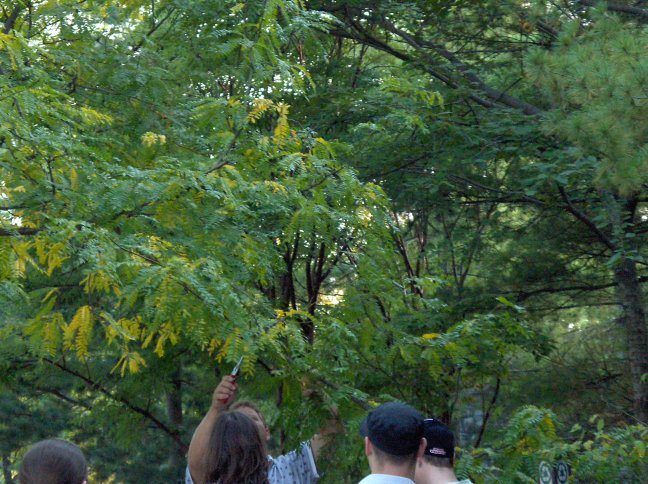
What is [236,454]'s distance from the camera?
3273mm

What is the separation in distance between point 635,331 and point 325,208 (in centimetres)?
520

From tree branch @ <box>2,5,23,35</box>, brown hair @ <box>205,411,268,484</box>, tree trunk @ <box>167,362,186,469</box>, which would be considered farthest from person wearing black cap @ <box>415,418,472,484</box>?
tree trunk @ <box>167,362,186,469</box>

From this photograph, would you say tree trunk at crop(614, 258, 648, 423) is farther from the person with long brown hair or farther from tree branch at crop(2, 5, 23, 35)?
tree branch at crop(2, 5, 23, 35)

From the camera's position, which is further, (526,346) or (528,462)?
(526,346)

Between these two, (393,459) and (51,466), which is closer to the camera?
(51,466)

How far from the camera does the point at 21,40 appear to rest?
5129mm

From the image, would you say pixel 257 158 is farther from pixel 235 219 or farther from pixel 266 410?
pixel 266 410

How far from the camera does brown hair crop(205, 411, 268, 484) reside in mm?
3268

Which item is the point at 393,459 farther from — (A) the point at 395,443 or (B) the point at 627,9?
(B) the point at 627,9

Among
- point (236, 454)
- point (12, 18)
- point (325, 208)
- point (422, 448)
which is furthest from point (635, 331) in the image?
point (236, 454)

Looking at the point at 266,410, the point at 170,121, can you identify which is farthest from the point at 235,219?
the point at 266,410

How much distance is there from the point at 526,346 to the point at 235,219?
4023 millimetres

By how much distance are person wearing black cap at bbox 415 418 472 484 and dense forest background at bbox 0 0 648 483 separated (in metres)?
1.77

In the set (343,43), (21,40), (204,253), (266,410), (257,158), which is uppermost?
(343,43)
